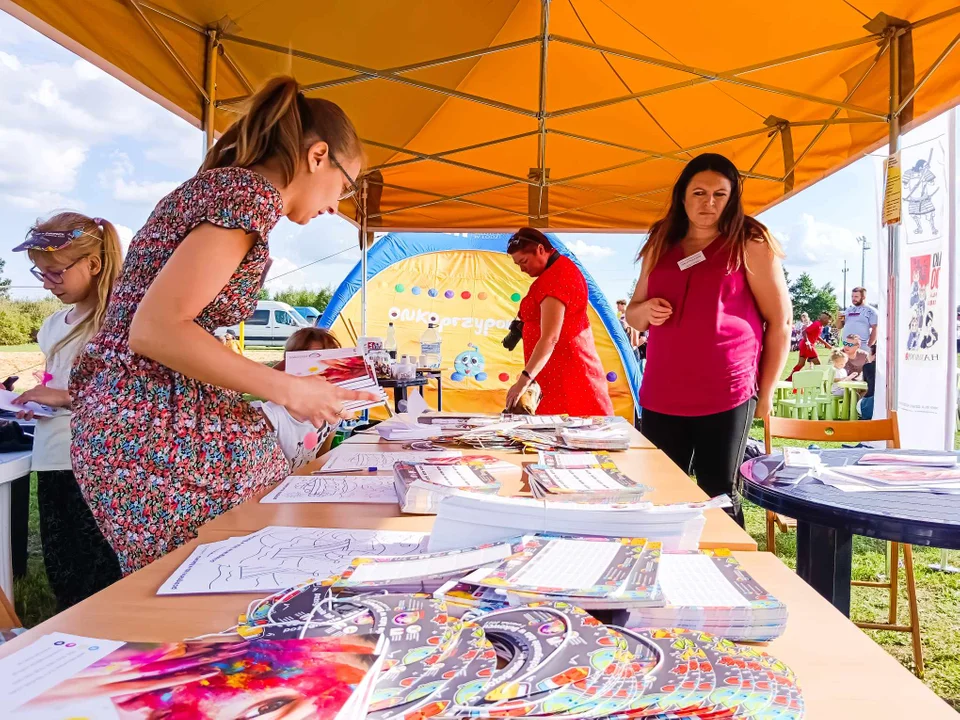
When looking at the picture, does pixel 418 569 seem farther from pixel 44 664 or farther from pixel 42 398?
pixel 42 398

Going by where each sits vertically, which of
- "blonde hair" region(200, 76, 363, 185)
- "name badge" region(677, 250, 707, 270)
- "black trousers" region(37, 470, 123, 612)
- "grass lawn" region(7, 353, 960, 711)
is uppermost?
"blonde hair" region(200, 76, 363, 185)

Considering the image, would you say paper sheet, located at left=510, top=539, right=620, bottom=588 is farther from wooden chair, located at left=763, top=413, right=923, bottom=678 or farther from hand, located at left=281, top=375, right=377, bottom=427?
wooden chair, located at left=763, top=413, right=923, bottom=678

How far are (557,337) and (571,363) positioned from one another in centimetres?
15

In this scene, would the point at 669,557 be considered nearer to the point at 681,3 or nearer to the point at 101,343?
the point at 101,343

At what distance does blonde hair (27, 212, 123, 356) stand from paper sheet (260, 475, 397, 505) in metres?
1.09

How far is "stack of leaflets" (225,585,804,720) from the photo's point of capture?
416mm

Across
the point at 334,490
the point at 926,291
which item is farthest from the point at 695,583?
the point at 926,291

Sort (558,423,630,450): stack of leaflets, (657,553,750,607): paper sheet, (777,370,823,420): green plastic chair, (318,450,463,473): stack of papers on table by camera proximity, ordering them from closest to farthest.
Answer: (657,553,750,607): paper sheet
(318,450,463,473): stack of papers on table
(558,423,630,450): stack of leaflets
(777,370,823,420): green plastic chair

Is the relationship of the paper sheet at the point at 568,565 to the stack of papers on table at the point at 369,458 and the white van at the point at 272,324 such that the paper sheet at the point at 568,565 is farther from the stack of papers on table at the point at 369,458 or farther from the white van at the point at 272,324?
the white van at the point at 272,324

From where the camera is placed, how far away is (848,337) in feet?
29.6

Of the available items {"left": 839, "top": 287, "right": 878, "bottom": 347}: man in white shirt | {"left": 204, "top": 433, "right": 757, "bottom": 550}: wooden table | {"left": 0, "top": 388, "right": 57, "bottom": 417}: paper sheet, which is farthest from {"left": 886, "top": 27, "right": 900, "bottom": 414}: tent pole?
{"left": 839, "top": 287, "right": 878, "bottom": 347}: man in white shirt

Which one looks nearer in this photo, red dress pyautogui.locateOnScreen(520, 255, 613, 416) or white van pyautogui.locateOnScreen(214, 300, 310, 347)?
red dress pyautogui.locateOnScreen(520, 255, 613, 416)

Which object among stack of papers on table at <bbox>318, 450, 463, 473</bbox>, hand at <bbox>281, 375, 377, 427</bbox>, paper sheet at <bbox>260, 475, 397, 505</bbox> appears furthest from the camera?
stack of papers on table at <bbox>318, 450, 463, 473</bbox>

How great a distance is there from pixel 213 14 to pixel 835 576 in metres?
2.85
